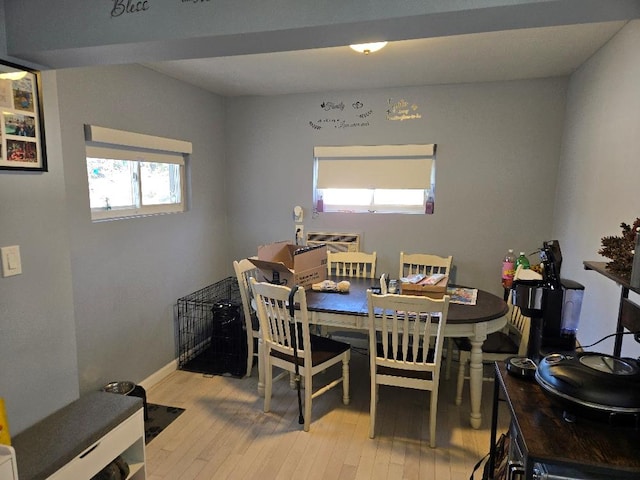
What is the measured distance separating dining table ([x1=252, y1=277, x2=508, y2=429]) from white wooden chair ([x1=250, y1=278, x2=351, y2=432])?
0.18 m

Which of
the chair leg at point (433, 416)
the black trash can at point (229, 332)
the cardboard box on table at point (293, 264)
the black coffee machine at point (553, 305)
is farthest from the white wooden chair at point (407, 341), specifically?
the black trash can at point (229, 332)

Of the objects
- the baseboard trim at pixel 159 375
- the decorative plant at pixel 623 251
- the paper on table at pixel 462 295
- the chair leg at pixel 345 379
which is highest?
the decorative plant at pixel 623 251

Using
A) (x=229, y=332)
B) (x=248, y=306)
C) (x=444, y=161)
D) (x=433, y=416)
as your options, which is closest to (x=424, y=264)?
(x=444, y=161)

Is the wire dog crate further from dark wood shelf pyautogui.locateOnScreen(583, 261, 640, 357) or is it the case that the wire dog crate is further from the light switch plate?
dark wood shelf pyautogui.locateOnScreen(583, 261, 640, 357)

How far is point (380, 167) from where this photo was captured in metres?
3.53

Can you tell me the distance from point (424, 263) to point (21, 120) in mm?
2759

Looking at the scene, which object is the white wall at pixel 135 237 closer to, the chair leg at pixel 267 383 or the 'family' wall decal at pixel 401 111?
the chair leg at pixel 267 383

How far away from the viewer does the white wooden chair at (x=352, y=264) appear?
3.42 m

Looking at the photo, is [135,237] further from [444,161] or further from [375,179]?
[444,161]

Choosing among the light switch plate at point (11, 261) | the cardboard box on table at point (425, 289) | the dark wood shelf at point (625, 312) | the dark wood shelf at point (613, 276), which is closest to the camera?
the dark wood shelf at point (613, 276)

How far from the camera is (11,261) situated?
1.58 meters

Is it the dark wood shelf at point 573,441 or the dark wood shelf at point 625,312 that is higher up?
the dark wood shelf at point 625,312

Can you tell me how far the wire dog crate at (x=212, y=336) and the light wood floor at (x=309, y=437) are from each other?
255 mm

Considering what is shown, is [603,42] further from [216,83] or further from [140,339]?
[140,339]
